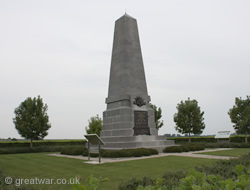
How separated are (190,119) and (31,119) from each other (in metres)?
22.1

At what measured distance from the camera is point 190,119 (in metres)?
32.4

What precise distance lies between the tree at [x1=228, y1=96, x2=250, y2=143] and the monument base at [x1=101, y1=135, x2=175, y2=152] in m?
12.9

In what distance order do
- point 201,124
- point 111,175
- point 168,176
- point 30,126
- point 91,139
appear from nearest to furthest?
point 168,176, point 111,175, point 91,139, point 30,126, point 201,124

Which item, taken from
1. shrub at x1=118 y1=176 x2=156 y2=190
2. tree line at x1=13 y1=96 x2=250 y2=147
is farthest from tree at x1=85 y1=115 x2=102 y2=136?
shrub at x1=118 y1=176 x2=156 y2=190

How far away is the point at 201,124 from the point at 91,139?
23.6m

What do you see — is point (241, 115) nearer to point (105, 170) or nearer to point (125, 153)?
point (125, 153)

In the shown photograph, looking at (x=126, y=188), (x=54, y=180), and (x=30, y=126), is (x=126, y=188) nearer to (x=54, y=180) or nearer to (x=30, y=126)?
(x=54, y=180)

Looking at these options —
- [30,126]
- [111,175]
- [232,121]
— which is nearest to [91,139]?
[111,175]

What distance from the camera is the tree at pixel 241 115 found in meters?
26.9

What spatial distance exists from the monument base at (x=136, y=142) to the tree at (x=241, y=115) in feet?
42.3

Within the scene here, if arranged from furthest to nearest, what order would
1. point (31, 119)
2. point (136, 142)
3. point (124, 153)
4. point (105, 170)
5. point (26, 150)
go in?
1. point (31, 119)
2. point (26, 150)
3. point (136, 142)
4. point (124, 153)
5. point (105, 170)

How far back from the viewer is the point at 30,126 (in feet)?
87.2

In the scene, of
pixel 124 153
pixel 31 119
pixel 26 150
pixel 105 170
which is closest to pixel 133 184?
pixel 105 170

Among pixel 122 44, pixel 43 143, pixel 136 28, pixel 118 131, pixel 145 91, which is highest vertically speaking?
pixel 136 28
